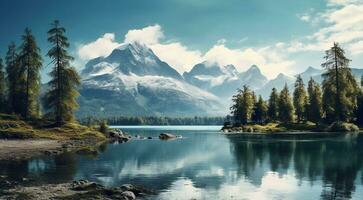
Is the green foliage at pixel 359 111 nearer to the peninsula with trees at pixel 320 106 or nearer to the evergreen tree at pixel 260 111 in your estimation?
the peninsula with trees at pixel 320 106

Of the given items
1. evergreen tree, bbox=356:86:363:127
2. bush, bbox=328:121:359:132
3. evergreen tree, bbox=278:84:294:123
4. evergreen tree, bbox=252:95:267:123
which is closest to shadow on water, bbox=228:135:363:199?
bush, bbox=328:121:359:132

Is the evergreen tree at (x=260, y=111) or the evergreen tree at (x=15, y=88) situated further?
the evergreen tree at (x=260, y=111)

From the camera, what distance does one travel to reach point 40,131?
88.1 metres

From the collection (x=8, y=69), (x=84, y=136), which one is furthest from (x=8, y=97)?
(x=84, y=136)

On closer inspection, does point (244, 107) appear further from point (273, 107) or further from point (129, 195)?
point (129, 195)

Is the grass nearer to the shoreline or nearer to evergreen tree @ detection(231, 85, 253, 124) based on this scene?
the shoreline

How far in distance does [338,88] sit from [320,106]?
1583 cm

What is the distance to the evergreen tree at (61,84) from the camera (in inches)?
3853

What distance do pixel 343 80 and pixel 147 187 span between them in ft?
354

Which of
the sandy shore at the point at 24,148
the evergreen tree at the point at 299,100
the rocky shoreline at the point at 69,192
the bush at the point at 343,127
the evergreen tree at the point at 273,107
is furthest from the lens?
the evergreen tree at the point at 273,107

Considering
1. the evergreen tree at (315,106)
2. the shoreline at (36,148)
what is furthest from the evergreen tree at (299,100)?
the shoreline at (36,148)

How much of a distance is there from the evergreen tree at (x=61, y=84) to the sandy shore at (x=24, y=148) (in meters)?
15.9

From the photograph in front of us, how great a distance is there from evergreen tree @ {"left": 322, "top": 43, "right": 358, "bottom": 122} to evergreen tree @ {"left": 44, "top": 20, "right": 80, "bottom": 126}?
7565 centimetres

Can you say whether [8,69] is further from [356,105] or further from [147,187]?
[356,105]
